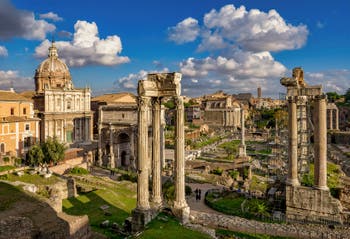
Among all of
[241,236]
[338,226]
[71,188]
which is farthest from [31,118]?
[338,226]

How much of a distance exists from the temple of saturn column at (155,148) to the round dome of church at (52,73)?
3976cm

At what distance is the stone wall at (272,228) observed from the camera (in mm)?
15734

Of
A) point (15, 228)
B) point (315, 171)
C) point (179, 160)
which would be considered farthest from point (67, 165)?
point (315, 171)

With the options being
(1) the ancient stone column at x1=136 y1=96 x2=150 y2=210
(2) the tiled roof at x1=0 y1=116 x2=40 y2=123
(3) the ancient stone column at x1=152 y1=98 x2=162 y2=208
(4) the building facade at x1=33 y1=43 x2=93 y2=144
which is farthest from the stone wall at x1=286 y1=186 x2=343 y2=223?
(4) the building facade at x1=33 y1=43 x2=93 y2=144

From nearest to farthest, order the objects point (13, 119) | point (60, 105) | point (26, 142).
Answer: point (13, 119)
point (26, 142)
point (60, 105)

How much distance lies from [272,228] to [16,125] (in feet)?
104

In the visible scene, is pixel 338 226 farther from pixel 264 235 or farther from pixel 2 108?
pixel 2 108

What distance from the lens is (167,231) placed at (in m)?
13.5

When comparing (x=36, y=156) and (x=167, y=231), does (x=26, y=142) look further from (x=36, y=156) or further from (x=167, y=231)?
(x=167, y=231)

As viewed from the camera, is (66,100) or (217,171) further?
(66,100)

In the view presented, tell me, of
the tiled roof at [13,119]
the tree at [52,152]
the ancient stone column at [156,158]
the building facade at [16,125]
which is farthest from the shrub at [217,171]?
the tiled roof at [13,119]

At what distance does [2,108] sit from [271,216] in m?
32.3

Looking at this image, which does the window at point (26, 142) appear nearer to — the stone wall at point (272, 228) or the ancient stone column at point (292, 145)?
the stone wall at point (272, 228)

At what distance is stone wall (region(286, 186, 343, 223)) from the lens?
57.2 feet
